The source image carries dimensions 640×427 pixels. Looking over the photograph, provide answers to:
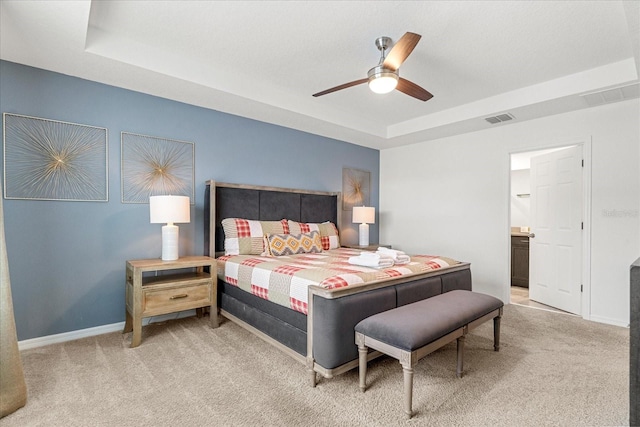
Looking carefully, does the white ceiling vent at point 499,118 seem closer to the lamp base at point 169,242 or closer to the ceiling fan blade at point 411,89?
the ceiling fan blade at point 411,89

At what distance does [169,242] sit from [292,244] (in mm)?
1306

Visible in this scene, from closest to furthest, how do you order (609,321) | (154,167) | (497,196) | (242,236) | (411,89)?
(411,89), (154,167), (609,321), (242,236), (497,196)

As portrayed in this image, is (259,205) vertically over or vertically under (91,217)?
over

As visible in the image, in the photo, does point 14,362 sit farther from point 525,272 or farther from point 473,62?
point 525,272

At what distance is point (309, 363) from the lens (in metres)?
2.12

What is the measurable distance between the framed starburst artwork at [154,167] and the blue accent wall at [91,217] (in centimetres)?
7

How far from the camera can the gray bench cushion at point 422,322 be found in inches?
71.8

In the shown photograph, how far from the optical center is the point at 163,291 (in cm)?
282

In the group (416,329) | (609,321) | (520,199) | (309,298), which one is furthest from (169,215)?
(520,199)

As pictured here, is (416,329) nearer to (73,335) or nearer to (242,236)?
(242,236)

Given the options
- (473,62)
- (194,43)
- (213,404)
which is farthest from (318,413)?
(473,62)

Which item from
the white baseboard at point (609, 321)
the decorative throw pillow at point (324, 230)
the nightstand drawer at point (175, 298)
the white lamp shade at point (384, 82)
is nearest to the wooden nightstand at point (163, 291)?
the nightstand drawer at point (175, 298)

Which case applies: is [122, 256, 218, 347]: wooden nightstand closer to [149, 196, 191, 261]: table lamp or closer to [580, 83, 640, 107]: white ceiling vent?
[149, 196, 191, 261]: table lamp

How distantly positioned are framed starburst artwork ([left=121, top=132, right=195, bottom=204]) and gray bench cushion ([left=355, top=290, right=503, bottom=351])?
251 cm
